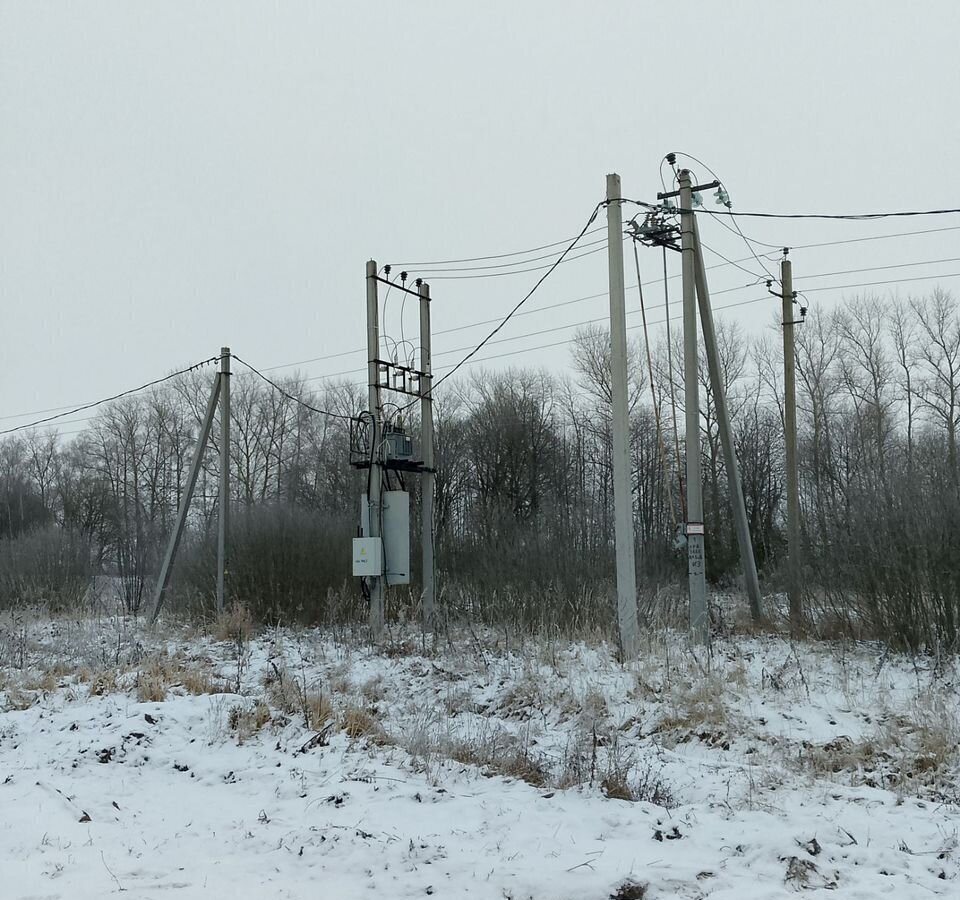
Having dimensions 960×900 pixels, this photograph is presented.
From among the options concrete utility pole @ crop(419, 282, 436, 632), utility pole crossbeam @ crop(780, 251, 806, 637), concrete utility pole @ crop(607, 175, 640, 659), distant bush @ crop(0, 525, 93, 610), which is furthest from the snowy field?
distant bush @ crop(0, 525, 93, 610)

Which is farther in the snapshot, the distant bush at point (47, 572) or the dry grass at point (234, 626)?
the distant bush at point (47, 572)

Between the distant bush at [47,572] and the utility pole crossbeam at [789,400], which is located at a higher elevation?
the utility pole crossbeam at [789,400]

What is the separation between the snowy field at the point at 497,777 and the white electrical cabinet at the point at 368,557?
296 centimetres

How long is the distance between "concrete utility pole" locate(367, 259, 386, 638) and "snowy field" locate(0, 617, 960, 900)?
2939 millimetres

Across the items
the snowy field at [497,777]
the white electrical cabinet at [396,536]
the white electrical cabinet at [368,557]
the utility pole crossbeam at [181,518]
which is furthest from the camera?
the utility pole crossbeam at [181,518]

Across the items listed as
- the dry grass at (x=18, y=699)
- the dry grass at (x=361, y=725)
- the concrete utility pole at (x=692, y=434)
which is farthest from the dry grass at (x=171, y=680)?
the concrete utility pole at (x=692, y=434)

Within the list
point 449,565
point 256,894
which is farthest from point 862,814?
point 449,565

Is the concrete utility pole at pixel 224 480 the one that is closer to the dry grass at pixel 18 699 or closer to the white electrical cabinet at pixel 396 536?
the white electrical cabinet at pixel 396 536

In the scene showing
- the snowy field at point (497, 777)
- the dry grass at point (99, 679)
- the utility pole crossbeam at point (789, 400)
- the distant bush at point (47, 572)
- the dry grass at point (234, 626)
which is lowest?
the snowy field at point (497, 777)

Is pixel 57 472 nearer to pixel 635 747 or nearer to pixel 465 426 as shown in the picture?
pixel 465 426

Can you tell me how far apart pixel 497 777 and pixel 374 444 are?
Answer: 870 cm

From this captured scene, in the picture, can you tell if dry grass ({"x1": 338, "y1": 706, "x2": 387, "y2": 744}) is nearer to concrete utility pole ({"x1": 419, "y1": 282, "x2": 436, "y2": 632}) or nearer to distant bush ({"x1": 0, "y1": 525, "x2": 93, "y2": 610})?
concrete utility pole ({"x1": 419, "y1": 282, "x2": 436, "y2": 632})

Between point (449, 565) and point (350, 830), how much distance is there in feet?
47.9

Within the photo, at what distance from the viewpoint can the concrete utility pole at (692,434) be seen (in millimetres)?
11805
